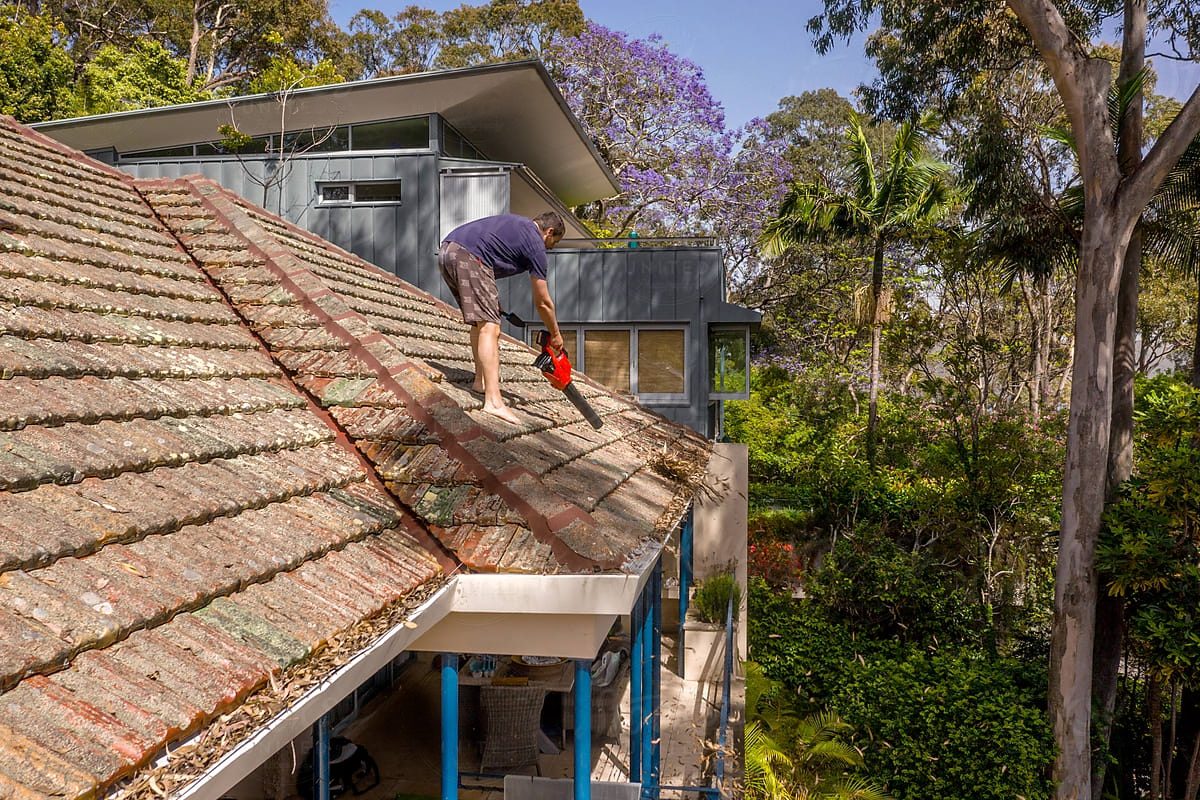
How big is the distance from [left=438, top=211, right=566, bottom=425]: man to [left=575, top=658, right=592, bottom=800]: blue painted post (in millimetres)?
1724

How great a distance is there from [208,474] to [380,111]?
1095 cm

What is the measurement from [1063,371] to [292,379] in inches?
1092

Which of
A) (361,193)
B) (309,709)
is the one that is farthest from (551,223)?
(361,193)

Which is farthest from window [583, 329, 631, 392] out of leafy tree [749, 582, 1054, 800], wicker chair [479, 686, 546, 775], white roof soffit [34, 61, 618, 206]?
wicker chair [479, 686, 546, 775]

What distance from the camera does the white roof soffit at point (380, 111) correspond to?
491 inches

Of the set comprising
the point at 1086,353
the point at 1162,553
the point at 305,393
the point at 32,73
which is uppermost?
the point at 32,73

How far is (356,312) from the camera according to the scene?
19.2 ft

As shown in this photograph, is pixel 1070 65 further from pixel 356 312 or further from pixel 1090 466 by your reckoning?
pixel 356 312

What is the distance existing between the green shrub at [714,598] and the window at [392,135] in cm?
803

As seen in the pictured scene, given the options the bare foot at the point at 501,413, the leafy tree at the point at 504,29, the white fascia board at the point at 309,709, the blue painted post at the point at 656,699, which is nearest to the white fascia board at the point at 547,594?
the white fascia board at the point at 309,709

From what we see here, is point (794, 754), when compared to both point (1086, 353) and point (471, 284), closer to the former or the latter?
point (1086, 353)

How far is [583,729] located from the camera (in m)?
4.18

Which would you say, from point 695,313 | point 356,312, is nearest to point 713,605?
point 695,313

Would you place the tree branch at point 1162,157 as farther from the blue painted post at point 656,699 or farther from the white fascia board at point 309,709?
the white fascia board at point 309,709
